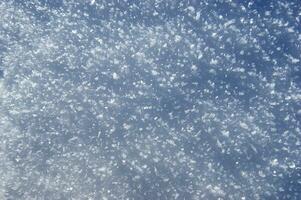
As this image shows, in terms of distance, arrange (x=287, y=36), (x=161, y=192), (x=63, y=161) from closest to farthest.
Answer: (x=287, y=36) → (x=161, y=192) → (x=63, y=161)

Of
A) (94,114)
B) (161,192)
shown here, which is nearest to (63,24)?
(94,114)

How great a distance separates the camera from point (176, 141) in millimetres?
3404

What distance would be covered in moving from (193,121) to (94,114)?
1.06 meters

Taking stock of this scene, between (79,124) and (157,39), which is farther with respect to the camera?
(79,124)

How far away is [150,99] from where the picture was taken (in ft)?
11.3

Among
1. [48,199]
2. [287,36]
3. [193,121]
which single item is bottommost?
[48,199]

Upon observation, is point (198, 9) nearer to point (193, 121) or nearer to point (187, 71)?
point (187, 71)

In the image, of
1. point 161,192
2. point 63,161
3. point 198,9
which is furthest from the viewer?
point 63,161

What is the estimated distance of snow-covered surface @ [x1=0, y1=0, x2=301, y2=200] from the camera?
10.3 feet

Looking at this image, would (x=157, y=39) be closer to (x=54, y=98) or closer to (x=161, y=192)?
(x=54, y=98)

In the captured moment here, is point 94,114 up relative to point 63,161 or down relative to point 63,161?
up

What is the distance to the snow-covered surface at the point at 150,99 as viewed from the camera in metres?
3.15

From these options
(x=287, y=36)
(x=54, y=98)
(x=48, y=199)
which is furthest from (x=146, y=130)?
(x=287, y=36)

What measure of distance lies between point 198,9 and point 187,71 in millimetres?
602
